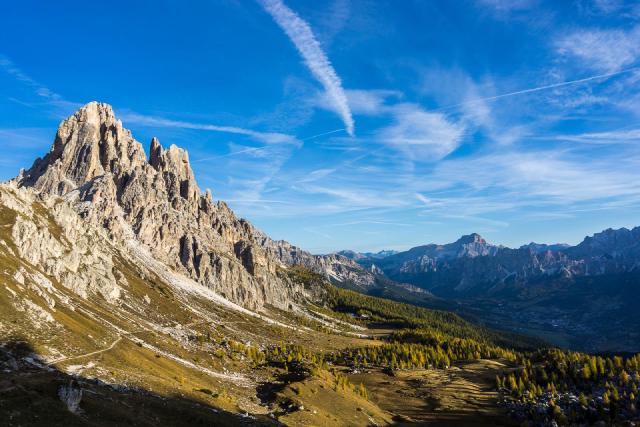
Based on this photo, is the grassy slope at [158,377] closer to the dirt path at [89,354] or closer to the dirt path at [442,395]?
the dirt path at [89,354]

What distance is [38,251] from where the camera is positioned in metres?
135

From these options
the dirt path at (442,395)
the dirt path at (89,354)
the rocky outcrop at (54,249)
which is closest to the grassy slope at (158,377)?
the dirt path at (89,354)

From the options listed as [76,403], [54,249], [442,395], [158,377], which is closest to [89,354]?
[158,377]

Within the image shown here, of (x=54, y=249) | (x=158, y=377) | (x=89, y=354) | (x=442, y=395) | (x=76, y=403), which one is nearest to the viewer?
(x=76, y=403)

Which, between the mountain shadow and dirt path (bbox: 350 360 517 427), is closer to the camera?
the mountain shadow

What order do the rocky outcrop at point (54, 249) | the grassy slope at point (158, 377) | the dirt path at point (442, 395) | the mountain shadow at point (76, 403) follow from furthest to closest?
the rocky outcrop at point (54, 249) < the dirt path at point (442, 395) < the grassy slope at point (158, 377) < the mountain shadow at point (76, 403)

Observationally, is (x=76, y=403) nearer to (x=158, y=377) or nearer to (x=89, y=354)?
(x=158, y=377)

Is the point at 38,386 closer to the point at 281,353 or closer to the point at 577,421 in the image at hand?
A: the point at 577,421

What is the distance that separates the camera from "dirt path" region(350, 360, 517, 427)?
387 ft

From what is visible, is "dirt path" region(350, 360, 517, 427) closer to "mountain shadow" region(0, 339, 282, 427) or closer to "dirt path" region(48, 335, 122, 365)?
"mountain shadow" region(0, 339, 282, 427)

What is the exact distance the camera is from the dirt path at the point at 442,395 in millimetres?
118062

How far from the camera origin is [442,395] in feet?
468

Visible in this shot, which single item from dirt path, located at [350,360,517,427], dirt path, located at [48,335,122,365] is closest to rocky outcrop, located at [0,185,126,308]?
dirt path, located at [48,335,122,365]

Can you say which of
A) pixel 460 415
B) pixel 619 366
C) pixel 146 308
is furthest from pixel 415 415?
pixel 146 308
